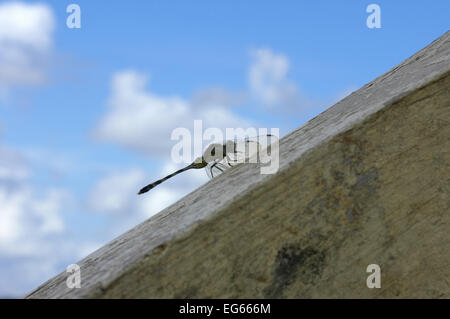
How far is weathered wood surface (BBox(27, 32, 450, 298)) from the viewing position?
173cm

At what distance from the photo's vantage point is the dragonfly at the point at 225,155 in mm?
2538

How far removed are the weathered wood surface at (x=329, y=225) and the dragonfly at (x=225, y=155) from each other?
0.43 m

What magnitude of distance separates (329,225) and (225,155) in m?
1.01

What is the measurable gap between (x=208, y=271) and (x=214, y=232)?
0.13 meters

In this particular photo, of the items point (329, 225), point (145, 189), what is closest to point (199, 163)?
point (145, 189)

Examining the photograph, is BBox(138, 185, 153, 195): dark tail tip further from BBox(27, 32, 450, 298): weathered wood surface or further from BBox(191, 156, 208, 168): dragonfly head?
BBox(27, 32, 450, 298): weathered wood surface

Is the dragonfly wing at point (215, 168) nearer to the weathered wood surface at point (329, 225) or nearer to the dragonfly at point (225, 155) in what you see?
the dragonfly at point (225, 155)

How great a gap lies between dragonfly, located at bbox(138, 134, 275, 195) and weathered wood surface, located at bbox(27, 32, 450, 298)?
1.40 ft

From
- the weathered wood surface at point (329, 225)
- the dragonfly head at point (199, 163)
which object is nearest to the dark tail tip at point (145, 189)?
the dragonfly head at point (199, 163)

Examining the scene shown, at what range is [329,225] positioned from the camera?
183 cm

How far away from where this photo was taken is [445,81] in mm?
2000
